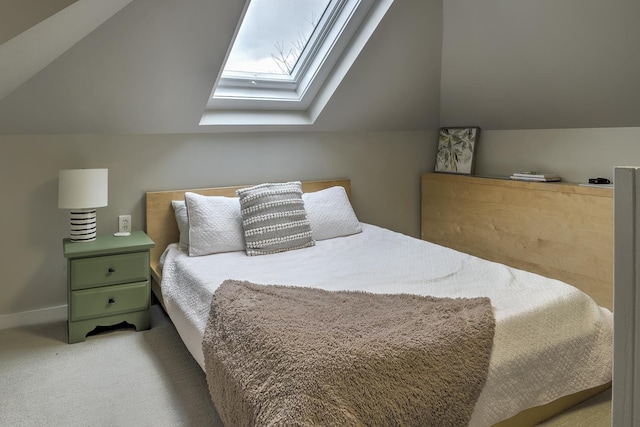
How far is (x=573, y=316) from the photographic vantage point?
188cm

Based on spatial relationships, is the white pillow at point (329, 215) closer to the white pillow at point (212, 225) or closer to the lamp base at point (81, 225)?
the white pillow at point (212, 225)

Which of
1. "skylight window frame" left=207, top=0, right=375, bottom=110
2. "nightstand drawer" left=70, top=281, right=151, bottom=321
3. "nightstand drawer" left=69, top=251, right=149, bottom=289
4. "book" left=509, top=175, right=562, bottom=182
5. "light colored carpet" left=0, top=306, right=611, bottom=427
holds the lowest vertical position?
"light colored carpet" left=0, top=306, right=611, bottom=427

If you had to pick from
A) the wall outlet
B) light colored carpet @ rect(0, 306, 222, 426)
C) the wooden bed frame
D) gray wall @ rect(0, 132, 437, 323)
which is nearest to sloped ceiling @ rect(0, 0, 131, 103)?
gray wall @ rect(0, 132, 437, 323)

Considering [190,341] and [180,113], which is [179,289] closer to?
[190,341]

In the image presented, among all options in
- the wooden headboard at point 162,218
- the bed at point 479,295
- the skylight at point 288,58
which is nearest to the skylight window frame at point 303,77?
the skylight at point 288,58

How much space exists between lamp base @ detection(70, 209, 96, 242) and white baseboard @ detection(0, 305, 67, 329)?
1.74 ft

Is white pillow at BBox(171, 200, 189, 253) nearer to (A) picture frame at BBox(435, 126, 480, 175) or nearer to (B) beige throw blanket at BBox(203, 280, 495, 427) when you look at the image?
(B) beige throw blanket at BBox(203, 280, 495, 427)

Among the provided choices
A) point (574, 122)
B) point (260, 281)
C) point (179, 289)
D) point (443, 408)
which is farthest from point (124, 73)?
point (574, 122)

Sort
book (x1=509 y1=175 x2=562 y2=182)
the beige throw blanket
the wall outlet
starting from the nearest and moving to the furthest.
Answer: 1. the beige throw blanket
2. the wall outlet
3. book (x1=509 y1=175 x2=562 y2=182)

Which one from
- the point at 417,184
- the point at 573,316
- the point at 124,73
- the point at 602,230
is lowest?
the point at 573,316

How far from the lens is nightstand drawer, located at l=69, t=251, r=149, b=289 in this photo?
8.41 ft

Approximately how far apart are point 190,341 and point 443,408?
119 cm

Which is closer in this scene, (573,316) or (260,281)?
(573,316)

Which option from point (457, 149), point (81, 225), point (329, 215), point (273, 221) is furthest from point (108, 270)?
point (457, 149)
